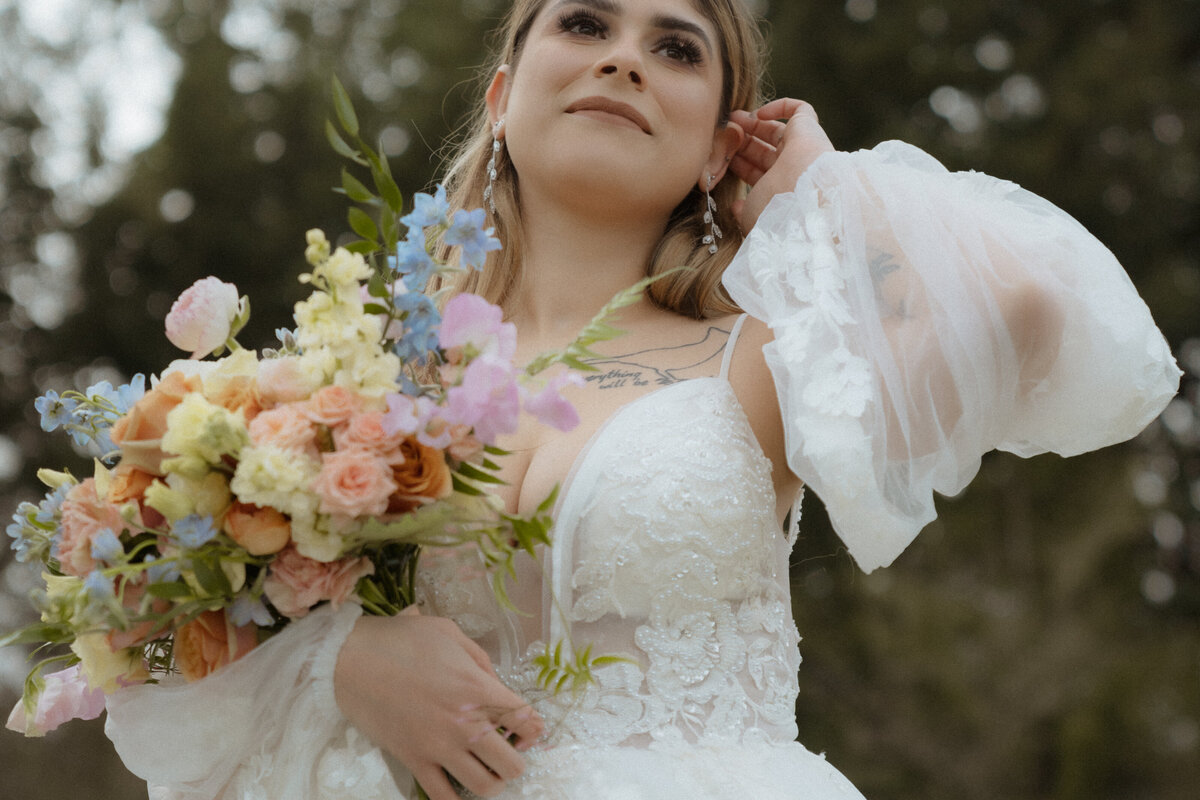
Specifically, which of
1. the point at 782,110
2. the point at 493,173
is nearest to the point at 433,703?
the point at 493,173

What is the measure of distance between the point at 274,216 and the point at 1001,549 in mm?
5911

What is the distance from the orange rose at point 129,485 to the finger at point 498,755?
0.63 meters

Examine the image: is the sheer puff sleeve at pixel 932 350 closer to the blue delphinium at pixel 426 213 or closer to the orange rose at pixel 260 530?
the blue delphinium at pixel 426 213

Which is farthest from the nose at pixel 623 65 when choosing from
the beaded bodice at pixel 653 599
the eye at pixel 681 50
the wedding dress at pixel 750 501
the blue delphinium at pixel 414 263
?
the blue delphinium at pixel 414 263

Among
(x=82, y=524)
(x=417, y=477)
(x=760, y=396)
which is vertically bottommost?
(x=760, y=396)

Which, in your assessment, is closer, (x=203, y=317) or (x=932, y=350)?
(x=203, y=317)

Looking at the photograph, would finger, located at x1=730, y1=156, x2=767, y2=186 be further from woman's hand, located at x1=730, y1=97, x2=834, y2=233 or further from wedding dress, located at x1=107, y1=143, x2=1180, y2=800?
wedding dress, located at x1=107, y1=143, x2=1180, y2=800

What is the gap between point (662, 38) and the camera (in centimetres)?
273

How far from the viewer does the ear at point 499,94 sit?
3.04 m

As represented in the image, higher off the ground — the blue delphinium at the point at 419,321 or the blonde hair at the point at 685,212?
the blue delphinium at the point at 419,321

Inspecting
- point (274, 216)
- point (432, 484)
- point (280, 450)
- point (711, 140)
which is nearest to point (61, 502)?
point (280, 450)

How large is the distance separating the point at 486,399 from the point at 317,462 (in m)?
0.28

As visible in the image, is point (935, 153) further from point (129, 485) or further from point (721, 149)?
point (129, 485)

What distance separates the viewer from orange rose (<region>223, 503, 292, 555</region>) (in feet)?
5.76
